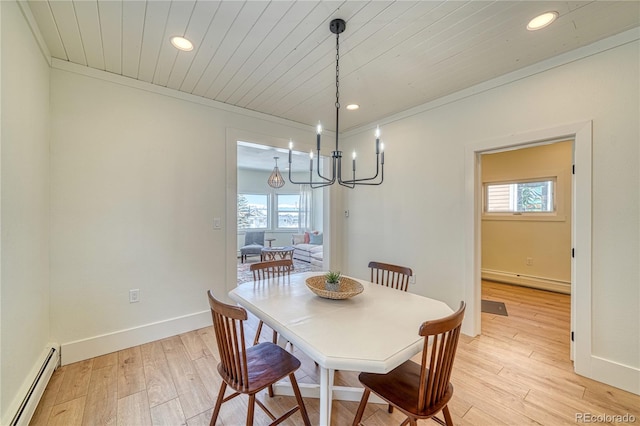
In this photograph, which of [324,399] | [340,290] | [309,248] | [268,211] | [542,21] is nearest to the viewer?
[324,399]

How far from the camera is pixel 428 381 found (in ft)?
3.79

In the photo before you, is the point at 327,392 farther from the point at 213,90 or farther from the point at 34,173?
the point at 213,90

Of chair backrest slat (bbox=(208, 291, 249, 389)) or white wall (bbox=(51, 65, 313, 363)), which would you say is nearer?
chair backrest slat (bbox=(208, 291, 249, 389))

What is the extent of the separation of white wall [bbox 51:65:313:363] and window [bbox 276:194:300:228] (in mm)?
5318

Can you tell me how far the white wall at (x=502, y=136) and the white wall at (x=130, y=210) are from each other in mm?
2115

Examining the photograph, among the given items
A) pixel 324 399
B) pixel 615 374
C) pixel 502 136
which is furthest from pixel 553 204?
pixel 324 399

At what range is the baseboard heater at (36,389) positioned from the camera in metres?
1.48

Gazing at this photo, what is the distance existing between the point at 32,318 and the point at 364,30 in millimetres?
3032

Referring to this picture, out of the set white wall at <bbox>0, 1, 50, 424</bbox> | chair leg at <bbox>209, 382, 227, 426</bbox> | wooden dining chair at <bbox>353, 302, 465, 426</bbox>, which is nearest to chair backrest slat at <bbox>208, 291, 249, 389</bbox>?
chair leg at <bbox>209, 382, 227, 426</bbox>

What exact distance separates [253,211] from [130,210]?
5542mm

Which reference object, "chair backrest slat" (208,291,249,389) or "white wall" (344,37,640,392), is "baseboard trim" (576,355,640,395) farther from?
"chair backrest slat" (208,291,249,389)

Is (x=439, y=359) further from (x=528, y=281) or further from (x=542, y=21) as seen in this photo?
(x=528, y=281)

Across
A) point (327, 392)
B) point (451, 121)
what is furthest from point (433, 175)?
point (327, 392)

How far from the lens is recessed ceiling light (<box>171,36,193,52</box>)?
1.90 meters
